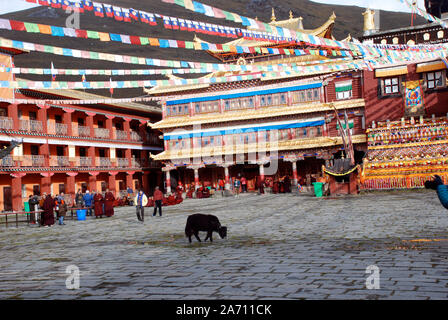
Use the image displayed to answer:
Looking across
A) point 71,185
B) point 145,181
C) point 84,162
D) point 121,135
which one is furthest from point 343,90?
point 71,185

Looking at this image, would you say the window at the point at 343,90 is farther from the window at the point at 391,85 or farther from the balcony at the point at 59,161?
the balcony at the point at 59,161

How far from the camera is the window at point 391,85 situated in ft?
110

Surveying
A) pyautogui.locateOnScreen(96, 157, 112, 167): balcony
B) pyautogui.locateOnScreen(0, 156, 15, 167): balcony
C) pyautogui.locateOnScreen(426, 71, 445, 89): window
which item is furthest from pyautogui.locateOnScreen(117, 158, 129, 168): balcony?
pyautogui.locateOnScreen(426, 71, 445, 89): window

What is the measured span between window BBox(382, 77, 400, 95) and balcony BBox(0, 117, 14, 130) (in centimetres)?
2856

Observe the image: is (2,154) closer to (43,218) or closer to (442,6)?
(43,218)

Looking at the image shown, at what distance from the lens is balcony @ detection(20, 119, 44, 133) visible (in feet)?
100

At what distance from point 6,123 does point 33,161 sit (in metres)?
3.49

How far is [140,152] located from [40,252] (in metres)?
36.5

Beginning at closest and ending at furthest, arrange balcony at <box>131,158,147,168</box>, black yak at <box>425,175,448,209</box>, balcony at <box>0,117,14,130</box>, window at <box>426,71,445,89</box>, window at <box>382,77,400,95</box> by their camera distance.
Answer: black yak at <box>425,175,448,209</box> < balcony at <box>0,117,14,130</box> < window at <box>426,71,445,89</box> < window at <box>382,77,400,95</box> < balcony at <box>131,158,147,168</box>

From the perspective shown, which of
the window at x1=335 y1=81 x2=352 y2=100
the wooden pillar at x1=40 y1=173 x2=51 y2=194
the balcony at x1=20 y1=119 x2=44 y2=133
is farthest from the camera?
the window at x1=335 y1=81 x2=352 y2=100

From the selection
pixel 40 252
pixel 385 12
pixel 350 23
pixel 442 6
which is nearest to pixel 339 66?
pixel 40 252

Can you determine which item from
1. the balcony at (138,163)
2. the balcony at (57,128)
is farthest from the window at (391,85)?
the balcony at (57,128)

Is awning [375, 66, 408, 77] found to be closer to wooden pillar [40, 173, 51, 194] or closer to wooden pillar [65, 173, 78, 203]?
wooden pillar [65, 173, 78, 203]

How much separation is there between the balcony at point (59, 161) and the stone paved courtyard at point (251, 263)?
22681mm
